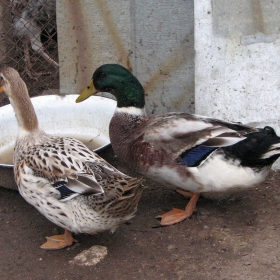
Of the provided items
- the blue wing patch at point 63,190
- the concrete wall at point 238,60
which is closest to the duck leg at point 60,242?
the blue wing patch at point 63,190

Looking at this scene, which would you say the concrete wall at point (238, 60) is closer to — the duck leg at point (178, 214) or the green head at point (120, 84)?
the green head at point (120, 84)

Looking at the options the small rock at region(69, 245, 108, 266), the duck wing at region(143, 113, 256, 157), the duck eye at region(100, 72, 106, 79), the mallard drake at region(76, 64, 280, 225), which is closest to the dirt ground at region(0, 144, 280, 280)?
the small rock at region(69, 245, 108, 266)

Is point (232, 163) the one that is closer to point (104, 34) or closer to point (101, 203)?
point (101, 203)

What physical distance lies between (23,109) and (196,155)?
3.88 feet

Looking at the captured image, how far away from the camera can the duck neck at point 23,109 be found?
12.0ft

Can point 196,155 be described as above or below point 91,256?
above

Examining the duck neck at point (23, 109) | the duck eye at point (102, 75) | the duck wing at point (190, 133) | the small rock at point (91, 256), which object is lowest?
the small rock at point (91, 256)

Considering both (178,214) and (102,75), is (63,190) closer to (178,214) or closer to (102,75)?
(178,214)

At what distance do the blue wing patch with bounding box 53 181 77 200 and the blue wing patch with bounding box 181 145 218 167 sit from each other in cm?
82

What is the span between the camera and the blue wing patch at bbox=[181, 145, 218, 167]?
3553 mm

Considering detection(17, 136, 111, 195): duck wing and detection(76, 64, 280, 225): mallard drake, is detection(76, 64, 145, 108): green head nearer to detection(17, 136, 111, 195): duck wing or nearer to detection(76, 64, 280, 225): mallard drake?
detection(76, 64, 280, 225): mallard drake

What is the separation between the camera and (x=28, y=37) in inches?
258

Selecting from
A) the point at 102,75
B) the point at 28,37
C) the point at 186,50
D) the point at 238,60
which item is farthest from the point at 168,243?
the point at 28,37

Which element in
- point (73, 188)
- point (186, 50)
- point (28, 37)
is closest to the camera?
point (73, 188)
